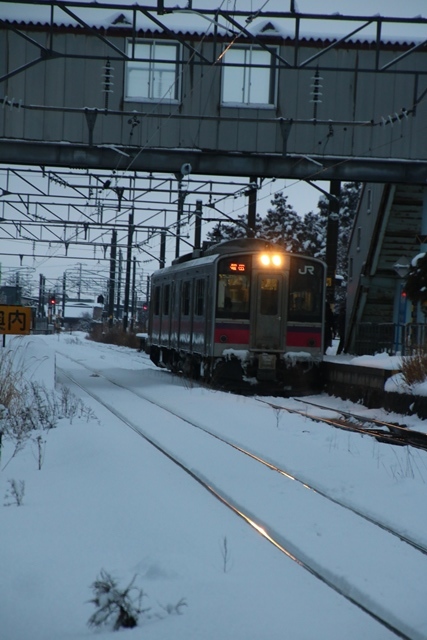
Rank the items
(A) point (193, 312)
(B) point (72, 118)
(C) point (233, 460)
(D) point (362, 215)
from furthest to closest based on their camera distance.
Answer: (D) point (362, 215) → (B) point (72, 118) → (A) point (193, 312) → (C) point (233, 460)

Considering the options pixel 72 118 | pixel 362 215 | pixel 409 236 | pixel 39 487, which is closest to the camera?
pixel 39 487

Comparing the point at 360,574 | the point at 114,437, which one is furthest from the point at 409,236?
the point at 360,574

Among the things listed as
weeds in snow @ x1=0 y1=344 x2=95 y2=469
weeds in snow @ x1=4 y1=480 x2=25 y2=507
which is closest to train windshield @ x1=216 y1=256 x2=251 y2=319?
weeds in snow @ x1=0 y1=344 x2=95 y2=469

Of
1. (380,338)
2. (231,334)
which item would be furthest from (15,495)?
(380,338)

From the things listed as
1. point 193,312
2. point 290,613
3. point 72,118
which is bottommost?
point 290,613

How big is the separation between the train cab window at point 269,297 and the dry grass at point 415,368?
15.0 ft

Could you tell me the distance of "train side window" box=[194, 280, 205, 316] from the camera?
20406 mm

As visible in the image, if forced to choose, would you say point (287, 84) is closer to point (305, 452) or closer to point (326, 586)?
point (305, 452)

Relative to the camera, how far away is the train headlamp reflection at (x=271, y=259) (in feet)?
64.7

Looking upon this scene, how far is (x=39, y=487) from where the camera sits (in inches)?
298

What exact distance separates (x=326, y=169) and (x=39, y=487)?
15505 millimetres

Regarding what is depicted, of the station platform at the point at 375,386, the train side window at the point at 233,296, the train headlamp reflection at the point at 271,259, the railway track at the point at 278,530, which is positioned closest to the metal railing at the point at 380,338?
the station platform at the point at 375,386

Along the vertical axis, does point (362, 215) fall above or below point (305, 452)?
above

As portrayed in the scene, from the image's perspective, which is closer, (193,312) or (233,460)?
→ (233,460)
